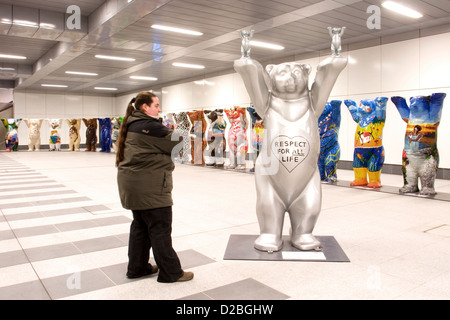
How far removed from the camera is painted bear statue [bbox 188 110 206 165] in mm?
11102

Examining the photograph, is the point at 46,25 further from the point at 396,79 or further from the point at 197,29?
the point at 396,79

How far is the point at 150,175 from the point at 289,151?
1.26 metres

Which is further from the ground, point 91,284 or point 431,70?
point 431,70

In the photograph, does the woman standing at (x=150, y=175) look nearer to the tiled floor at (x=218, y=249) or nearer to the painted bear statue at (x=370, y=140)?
the tiled floor at (x=218, y=249)

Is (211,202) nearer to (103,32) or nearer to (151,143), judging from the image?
(151,143)

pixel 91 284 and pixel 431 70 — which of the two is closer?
pixel 91 284

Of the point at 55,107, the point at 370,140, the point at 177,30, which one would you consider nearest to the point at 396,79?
the point at 370,140

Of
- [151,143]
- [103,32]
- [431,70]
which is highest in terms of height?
[103,32]

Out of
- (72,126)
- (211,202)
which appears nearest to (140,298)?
(211,202)

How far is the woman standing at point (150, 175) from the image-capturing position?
8.56 feet

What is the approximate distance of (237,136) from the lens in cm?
977

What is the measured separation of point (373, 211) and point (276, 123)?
2398 millimetres
